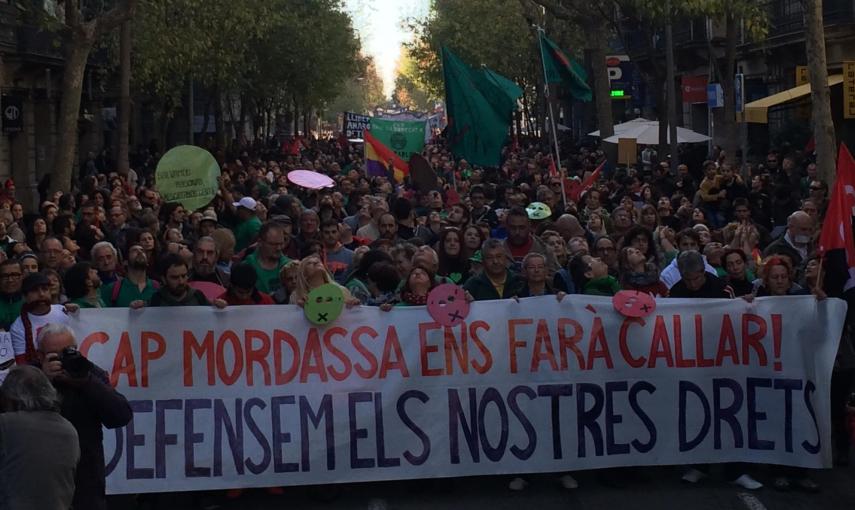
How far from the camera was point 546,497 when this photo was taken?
8133 mm

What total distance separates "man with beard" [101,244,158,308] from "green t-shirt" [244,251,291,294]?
0.77 meters

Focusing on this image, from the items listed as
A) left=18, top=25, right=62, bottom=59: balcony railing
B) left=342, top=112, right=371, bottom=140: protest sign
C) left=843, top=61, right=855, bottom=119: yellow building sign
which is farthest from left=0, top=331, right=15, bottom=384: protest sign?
left=342, top=112, right=371, bottom=140: protest sign

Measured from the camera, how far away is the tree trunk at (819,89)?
16.0 metres

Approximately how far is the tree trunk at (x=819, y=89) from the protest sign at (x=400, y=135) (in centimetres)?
819

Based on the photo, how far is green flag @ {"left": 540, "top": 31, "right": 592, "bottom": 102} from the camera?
58.1 feet

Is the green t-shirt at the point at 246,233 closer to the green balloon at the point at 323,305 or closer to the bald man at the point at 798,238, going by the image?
the bald man at the point at 798,238

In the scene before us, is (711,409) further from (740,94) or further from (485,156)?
(740,94)

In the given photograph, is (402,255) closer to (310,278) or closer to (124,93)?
(310,278)

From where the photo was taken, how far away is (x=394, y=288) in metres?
9.24

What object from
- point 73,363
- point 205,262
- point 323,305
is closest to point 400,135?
point 205,262

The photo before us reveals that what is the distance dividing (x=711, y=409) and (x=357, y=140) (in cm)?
4906

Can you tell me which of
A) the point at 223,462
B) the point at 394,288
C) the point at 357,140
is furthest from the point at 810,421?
the point at 357,140

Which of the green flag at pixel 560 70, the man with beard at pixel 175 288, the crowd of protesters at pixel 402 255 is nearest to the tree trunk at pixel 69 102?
the crowd of protesters at pixel 402 255

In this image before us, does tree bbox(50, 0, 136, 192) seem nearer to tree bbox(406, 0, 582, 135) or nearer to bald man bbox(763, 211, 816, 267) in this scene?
bald man bbox(763, 211, 816, 267)
